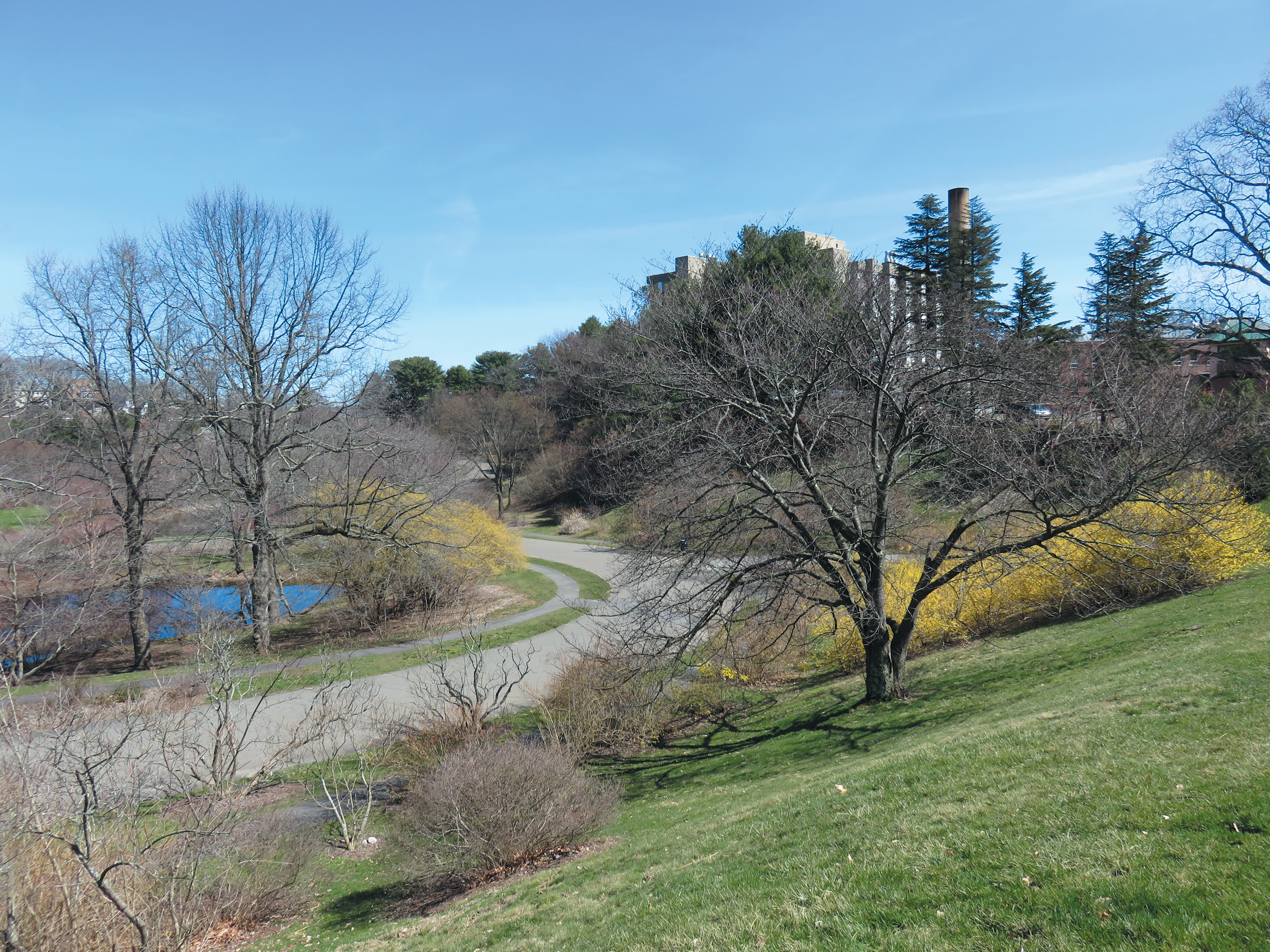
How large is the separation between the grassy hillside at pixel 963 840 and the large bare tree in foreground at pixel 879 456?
2.09 m

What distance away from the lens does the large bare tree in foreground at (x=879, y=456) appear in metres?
10.2

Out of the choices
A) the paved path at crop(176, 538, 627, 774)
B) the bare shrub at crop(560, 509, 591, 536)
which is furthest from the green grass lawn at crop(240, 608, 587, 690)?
the bare shrub at crop(560, 509, 591, 536)

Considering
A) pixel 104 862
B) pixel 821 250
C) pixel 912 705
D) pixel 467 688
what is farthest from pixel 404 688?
pixel 821 250

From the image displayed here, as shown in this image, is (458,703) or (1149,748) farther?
(458,703)

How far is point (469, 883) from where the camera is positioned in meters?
8.38

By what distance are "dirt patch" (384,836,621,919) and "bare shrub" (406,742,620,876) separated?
73mm

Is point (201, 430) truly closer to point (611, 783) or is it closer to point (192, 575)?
point (192, 575)

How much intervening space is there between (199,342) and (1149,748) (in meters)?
21.8

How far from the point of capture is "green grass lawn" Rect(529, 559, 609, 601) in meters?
24.6

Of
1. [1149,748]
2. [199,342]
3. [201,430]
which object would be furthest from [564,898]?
[201,430]

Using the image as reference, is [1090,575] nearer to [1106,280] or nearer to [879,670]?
[879,670]

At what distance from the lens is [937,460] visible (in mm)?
14125

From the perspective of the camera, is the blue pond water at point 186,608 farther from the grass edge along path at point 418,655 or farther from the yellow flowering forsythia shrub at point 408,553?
the grass edge along path at point 418,655

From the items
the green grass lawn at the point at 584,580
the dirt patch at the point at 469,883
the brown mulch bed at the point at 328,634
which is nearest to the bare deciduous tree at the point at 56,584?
the brown mulch bed at the point at 328,634
